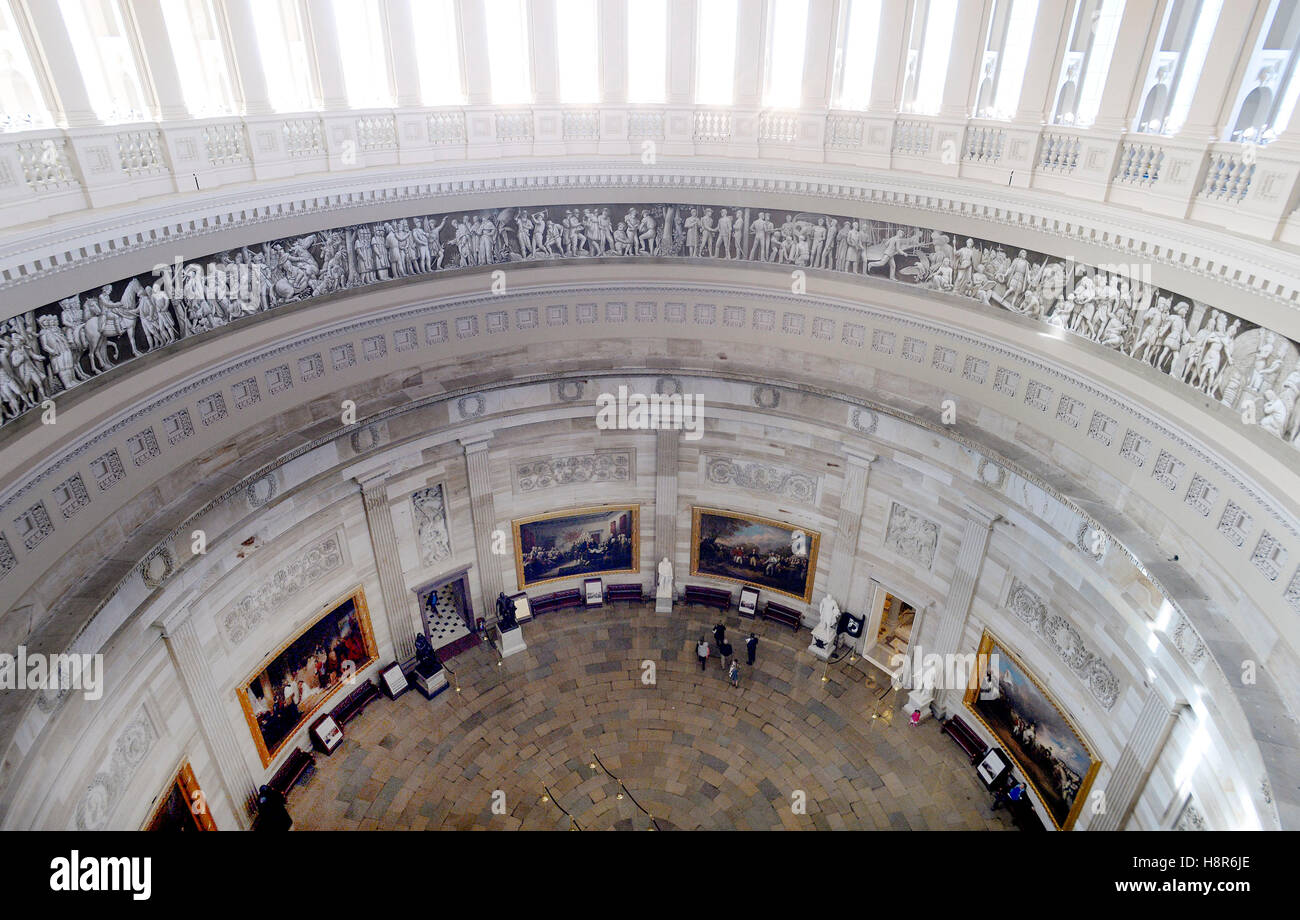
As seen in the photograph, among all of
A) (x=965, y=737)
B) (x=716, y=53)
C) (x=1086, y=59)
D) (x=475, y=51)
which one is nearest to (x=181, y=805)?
(x=965, y=737)

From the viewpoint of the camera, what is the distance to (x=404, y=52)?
17141 mm

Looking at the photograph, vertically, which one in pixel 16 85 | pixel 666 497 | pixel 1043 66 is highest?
pixel 16 85

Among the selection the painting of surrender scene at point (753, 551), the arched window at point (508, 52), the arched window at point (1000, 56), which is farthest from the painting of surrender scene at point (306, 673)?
the arched window at point (1000, 56)

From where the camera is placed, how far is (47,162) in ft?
38.2

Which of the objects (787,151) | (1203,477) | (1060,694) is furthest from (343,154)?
(1060,694)

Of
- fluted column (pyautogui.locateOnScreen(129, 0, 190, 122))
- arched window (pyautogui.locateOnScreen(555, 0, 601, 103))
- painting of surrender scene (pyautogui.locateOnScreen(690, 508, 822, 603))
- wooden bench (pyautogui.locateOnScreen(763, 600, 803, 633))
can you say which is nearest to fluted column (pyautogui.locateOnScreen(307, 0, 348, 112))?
fluted column (pyautogui.locateOnScreen(129, 0, 190, 122))

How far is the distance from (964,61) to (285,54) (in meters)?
13.7

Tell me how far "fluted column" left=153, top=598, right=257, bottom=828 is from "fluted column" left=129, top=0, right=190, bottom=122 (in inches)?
336

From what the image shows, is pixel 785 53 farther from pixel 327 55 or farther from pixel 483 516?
pixel 483 516

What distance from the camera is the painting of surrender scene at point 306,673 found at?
16562mm

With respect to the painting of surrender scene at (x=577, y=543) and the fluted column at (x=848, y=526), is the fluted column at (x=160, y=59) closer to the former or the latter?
the painting of surrender scene at (x=577, y=543)

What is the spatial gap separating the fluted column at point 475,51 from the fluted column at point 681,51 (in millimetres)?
4244

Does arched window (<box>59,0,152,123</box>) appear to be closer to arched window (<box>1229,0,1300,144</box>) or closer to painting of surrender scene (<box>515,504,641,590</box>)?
painting of surrender scene (<box>515,504,641,590</box>)

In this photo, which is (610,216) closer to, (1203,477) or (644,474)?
(644,474)
